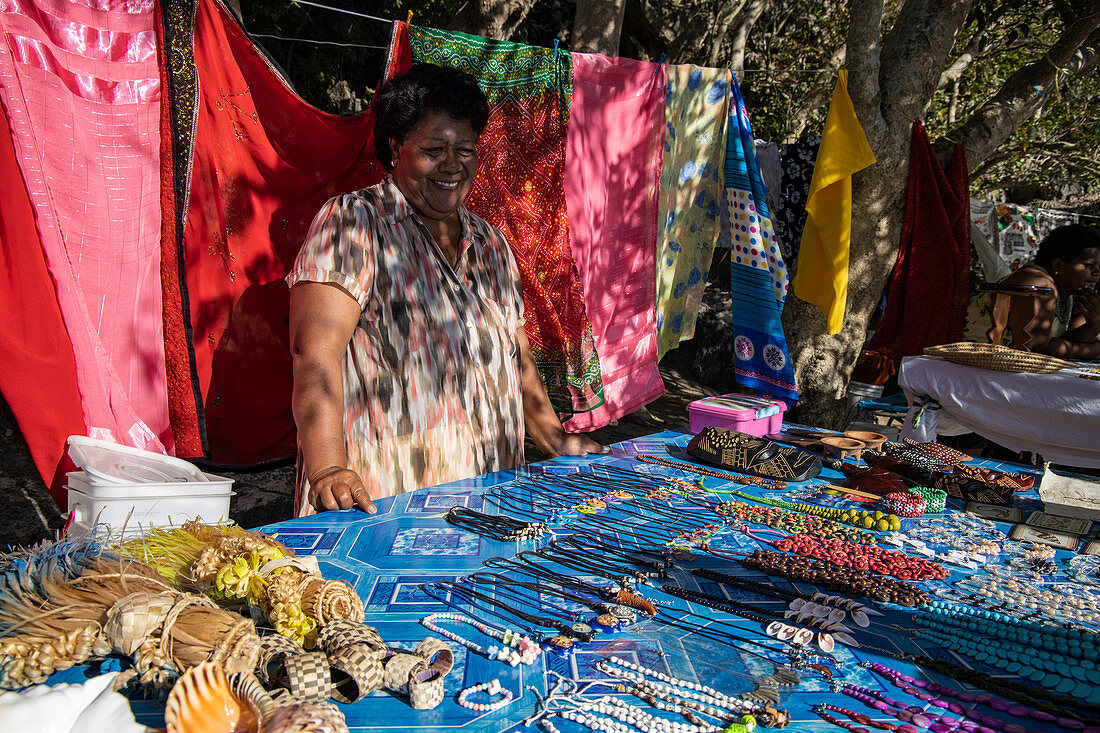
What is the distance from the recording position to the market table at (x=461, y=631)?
1251 millimetres

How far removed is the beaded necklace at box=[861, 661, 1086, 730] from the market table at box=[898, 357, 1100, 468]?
3.86 metres

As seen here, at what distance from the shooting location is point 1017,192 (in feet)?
46.2

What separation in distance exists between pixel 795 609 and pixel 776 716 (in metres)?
0.44

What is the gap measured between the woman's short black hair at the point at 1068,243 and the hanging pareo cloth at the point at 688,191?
3013 millimetres

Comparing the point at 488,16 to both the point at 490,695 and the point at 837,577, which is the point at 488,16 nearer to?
the point at 837,577

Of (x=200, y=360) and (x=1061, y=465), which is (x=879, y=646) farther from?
(x=1061, y=465)

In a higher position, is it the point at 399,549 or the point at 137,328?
the point at 137,328

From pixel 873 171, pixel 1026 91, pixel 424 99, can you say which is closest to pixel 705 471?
pixel 424 99

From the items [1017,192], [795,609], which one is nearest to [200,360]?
[795,609]

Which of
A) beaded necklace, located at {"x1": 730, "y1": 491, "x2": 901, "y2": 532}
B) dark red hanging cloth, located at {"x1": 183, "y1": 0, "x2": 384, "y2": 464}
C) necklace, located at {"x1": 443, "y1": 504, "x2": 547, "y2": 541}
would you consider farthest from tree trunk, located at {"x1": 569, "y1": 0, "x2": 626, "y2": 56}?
necklace, located at {"x1": 443, "y1": 504, "x2": 547, "y2": 541}

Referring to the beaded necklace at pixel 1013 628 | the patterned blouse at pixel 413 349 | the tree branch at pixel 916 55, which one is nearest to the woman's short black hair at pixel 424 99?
the patterned blouse at pixel 413 349

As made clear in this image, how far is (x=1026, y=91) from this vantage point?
6.15 m

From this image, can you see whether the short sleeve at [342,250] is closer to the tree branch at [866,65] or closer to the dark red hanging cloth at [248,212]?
the dark red hanging cloth at [248,212]

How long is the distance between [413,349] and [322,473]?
58cm
